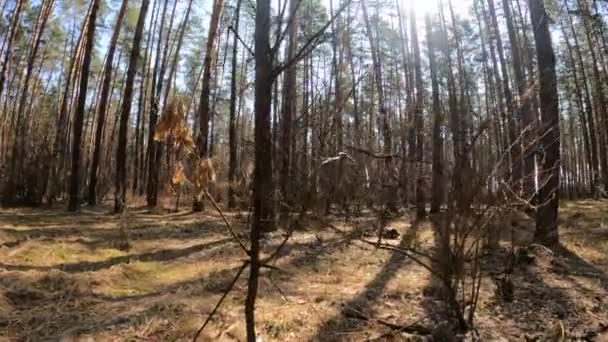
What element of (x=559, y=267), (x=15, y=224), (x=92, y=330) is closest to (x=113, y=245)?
(x=15, y=224)

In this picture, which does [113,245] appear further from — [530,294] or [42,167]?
[42,167]

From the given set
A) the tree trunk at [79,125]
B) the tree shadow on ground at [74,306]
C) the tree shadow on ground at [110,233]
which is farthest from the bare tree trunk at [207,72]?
the tree shadow on ground at [74,306]

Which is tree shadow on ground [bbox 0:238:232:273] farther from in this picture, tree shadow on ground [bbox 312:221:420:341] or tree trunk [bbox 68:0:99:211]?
tree trunk [bbox 68:0:99:211]

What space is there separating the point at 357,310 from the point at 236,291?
3.25ft

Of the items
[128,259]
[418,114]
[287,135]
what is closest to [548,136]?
[418,114]

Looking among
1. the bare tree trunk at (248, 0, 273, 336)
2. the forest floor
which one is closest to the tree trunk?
the forest floor

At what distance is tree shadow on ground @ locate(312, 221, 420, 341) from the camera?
3.12 m

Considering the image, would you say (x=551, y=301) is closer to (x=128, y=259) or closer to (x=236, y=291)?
(x=236, y=291)

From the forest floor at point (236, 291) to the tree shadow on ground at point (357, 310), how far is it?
0.4 inches

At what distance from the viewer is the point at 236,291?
377cm

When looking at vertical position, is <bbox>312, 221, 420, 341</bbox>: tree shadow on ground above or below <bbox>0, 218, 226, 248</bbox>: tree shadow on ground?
below

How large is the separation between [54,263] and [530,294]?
14.7 ft

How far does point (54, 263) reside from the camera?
457cm

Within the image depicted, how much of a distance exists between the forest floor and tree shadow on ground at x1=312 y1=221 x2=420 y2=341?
11mm
